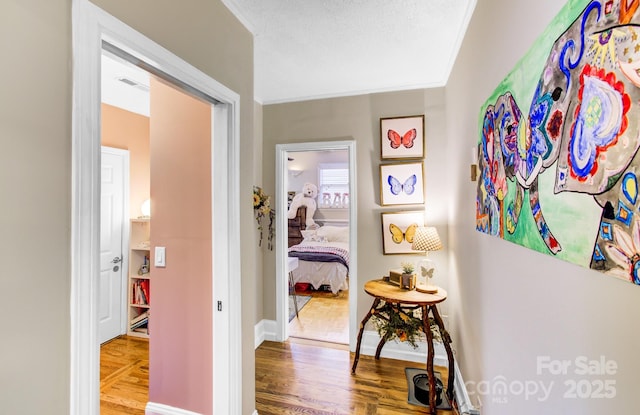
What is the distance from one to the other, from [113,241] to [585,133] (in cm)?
393

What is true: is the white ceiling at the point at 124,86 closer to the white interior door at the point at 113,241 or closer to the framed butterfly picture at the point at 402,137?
the white interior door at the point at 113,241

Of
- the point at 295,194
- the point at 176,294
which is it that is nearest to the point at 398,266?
the point at 176,294

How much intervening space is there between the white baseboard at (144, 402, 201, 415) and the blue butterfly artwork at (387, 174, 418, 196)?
2.40m

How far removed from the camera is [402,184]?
9.07 ft

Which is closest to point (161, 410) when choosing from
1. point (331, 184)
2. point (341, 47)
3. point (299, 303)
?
point (299, 303)

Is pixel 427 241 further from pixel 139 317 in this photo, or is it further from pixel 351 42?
pixel 139 317

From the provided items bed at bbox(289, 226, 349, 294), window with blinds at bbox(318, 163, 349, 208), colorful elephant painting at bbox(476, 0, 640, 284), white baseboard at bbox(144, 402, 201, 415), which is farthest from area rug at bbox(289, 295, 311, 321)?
colorful elephant painting at bbox(476, 0, 640, 284)

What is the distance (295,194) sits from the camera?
6953 millimetres

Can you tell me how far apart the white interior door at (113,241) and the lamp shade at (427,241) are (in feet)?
10.6

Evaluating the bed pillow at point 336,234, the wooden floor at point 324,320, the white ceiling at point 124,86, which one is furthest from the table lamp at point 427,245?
the bed pillow at point 336,234

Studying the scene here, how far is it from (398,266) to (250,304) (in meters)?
1.56

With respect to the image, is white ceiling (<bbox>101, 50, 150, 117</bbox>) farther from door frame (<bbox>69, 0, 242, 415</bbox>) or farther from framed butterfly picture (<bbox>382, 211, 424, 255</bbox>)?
framed butterfly picture (<bbox>382, 211, 424, 255</bbox>)

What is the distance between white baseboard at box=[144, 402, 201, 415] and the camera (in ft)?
6.17

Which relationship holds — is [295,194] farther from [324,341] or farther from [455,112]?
[455,112]
